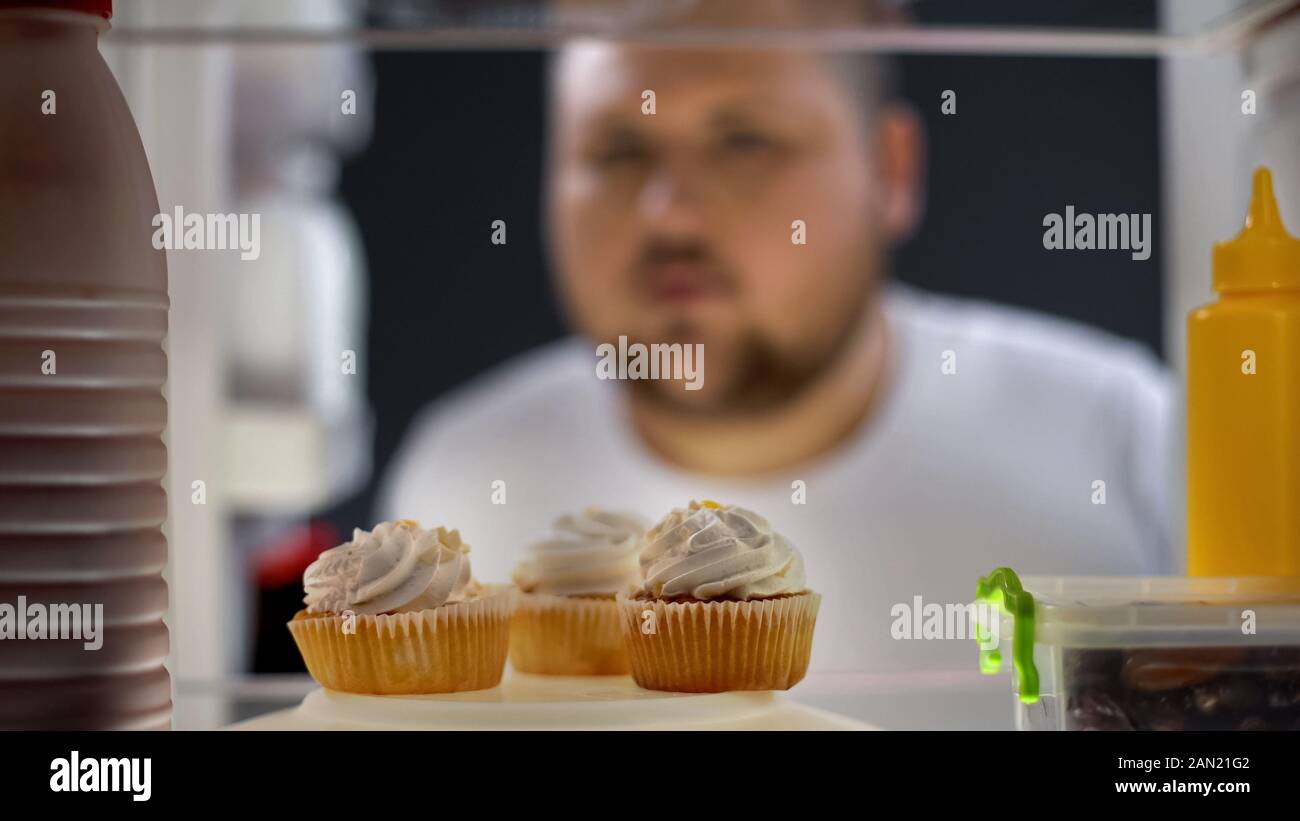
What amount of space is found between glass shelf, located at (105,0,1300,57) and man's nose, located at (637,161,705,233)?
0.97 feet

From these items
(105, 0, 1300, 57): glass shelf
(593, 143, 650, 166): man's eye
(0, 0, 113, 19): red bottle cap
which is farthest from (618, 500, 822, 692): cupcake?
(593, 143, 650, 166): man's eye

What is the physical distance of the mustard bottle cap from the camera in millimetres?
678

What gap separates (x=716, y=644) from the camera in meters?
0.69

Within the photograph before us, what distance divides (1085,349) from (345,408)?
3.82 feet

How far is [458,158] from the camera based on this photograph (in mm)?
1988

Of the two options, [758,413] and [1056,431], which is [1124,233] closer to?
[1056,431]

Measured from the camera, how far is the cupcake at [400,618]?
0.68 meters

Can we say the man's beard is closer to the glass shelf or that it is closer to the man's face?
the man's face

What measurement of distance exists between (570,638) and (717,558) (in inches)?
4.9

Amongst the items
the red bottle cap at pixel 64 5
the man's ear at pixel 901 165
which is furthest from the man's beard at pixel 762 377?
the red bottle cap at pixel 64 5

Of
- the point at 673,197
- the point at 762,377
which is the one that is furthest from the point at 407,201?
the point at 762,377

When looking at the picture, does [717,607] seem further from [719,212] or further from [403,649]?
[719,212]
